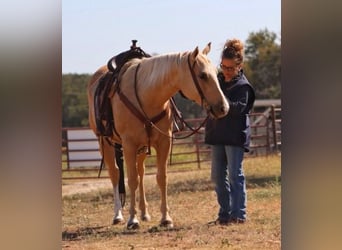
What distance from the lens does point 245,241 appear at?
7.73 ft

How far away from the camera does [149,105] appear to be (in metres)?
2.71

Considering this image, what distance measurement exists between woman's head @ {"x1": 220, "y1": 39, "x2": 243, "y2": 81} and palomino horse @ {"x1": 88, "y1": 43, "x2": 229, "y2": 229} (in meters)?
0.09

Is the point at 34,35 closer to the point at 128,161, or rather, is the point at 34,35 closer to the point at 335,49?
the point at 335,49

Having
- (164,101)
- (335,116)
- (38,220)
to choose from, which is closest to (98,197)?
(164,101)

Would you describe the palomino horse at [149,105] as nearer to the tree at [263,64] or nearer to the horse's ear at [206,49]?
the horse's ear at [206,49]

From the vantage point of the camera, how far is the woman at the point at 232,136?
8.09 ft

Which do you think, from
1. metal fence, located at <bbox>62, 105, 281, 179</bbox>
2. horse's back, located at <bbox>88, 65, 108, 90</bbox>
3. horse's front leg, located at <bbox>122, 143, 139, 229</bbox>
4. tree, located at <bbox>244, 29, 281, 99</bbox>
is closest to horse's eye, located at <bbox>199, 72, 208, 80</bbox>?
horse's front leg, located at <bbox>122, 143, 139, 229</bbox>

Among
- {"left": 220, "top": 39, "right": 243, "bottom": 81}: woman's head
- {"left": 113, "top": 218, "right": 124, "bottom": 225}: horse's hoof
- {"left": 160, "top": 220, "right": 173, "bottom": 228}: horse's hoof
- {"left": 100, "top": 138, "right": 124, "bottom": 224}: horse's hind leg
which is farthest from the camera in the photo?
{"left": 100, "top": 138, "right": 124, "bottom": 224}: horse's hind leg

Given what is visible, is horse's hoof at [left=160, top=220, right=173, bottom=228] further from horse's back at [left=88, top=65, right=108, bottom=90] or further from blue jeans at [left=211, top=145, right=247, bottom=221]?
horse's back at [left=88, top=65, right=108, bottom=90]

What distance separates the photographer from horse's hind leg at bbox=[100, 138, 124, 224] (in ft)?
9.77

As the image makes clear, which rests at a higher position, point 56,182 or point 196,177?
point 56,182

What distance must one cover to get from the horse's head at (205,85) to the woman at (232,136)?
12 centimetres

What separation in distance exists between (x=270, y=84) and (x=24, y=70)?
38.0 feet

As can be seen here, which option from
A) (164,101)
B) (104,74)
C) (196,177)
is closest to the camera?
(164,101)
